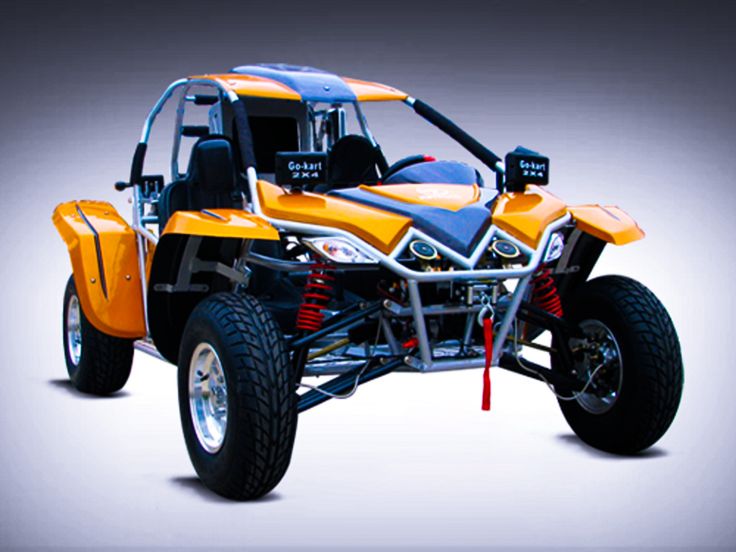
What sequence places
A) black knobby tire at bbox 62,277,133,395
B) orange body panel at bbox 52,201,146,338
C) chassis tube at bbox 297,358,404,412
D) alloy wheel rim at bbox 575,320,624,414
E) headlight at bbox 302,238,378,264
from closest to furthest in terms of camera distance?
1. headlight at bbox 302,238,378,264
2. chassis tube at bbox 297,358,404,412
3. alloy wheel rim at bbox 575,320,624,414
4. orange body panel at bbox 52,201,146,338
5. black knobby tire at bbox 62,277,133,395

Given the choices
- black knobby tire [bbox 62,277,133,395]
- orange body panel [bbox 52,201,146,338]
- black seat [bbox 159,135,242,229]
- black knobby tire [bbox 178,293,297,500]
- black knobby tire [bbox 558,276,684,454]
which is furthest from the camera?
black knobby tire [bbox 62,277,133,395]

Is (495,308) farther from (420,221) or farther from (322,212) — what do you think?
(322,212)

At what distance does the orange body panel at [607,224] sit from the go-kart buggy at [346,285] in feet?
0.04

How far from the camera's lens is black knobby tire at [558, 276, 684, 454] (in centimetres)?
714

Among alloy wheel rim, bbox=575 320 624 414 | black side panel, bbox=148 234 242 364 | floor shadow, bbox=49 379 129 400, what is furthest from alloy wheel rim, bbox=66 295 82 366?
alloy wheel rim, bbox=575 320 624 414

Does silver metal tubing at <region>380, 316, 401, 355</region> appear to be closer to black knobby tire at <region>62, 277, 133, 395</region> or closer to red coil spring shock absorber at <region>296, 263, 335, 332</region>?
red coil spring shock absorber at <region>296, 263, 335, 332</region>

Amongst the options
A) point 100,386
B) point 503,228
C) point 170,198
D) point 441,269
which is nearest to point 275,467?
point 441,269

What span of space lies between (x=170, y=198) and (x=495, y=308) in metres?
2.56

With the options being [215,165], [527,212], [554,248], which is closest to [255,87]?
[215,165]

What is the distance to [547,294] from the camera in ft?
24.3

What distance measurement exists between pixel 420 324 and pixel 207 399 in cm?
129

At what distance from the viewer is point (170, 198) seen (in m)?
8.25

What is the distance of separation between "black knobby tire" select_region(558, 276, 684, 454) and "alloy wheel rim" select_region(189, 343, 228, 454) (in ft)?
7.80

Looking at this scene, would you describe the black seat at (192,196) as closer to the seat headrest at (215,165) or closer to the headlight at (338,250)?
the seat headrest at (215,165)
